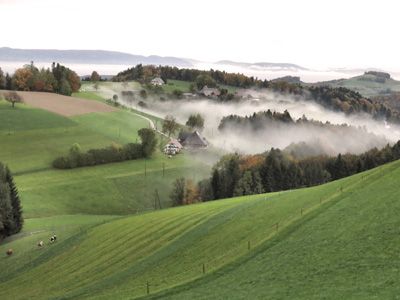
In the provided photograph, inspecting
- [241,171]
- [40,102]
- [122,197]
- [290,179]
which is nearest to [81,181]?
[122,197]

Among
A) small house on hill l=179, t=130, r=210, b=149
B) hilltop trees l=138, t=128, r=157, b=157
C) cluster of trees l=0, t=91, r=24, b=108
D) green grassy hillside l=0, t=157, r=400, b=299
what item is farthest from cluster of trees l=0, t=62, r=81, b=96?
green grassy hillside l=0, t=157, r=400, b=299

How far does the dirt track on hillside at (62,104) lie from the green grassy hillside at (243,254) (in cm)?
9777

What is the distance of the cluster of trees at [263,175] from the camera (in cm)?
8488

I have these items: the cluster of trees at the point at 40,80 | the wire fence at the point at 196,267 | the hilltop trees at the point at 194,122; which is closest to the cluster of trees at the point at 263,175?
the wire fence at the point at 196,267

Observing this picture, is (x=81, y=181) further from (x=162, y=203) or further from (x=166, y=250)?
(x=166, y=250)

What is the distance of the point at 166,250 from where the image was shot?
3812 cm

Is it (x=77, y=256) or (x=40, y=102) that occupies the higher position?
(x=40, y=102)

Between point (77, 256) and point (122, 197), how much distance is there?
4074 centimetres

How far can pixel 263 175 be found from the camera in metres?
87.3

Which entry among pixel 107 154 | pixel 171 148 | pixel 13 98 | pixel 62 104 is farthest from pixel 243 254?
pixel 62 104

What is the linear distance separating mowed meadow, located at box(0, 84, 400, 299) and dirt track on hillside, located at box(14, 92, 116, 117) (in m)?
72.4

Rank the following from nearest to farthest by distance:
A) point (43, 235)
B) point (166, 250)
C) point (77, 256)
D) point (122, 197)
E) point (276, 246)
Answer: point (276, 246) → point (166, 250) → point (77, 256) → point (43, 235) → point (122, 197)

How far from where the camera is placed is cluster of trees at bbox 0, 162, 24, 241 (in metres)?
60.9

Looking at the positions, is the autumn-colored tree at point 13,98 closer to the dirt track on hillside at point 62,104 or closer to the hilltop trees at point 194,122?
the dirt track on hillside at point 62,104
